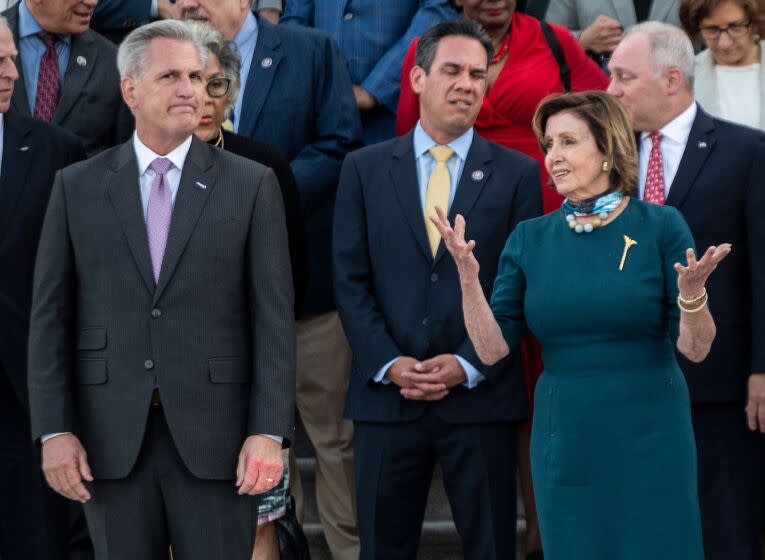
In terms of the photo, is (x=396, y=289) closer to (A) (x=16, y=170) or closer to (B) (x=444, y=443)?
(B) (x=444, y=443)

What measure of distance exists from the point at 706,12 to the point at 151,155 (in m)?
2.55

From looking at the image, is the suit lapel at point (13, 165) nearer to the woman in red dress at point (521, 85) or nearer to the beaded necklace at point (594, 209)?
the woman in red dress at point (521, 85)

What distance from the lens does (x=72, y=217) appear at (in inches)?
162

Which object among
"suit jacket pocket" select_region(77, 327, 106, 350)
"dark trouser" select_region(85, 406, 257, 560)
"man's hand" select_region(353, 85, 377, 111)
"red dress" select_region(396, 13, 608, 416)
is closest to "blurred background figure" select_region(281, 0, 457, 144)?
"man's hand" select_region(353, 85, 377, 111)

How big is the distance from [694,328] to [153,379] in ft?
4.92

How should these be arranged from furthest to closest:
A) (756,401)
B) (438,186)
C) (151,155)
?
(438,186)
(756,401)
(151,155)

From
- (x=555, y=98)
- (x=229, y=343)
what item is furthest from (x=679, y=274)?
(x=229, y=343)

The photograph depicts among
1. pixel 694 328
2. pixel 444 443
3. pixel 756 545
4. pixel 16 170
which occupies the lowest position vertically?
pixel 756 545

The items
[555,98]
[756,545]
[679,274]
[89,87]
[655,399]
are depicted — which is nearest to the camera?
[679,274]

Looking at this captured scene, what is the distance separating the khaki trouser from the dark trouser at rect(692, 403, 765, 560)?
1.48 meters

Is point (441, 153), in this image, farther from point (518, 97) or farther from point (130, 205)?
point (130, 205)

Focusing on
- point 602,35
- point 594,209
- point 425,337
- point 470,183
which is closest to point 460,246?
point 594,209

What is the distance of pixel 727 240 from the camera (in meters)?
4.76

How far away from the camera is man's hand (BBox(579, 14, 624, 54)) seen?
632cm
